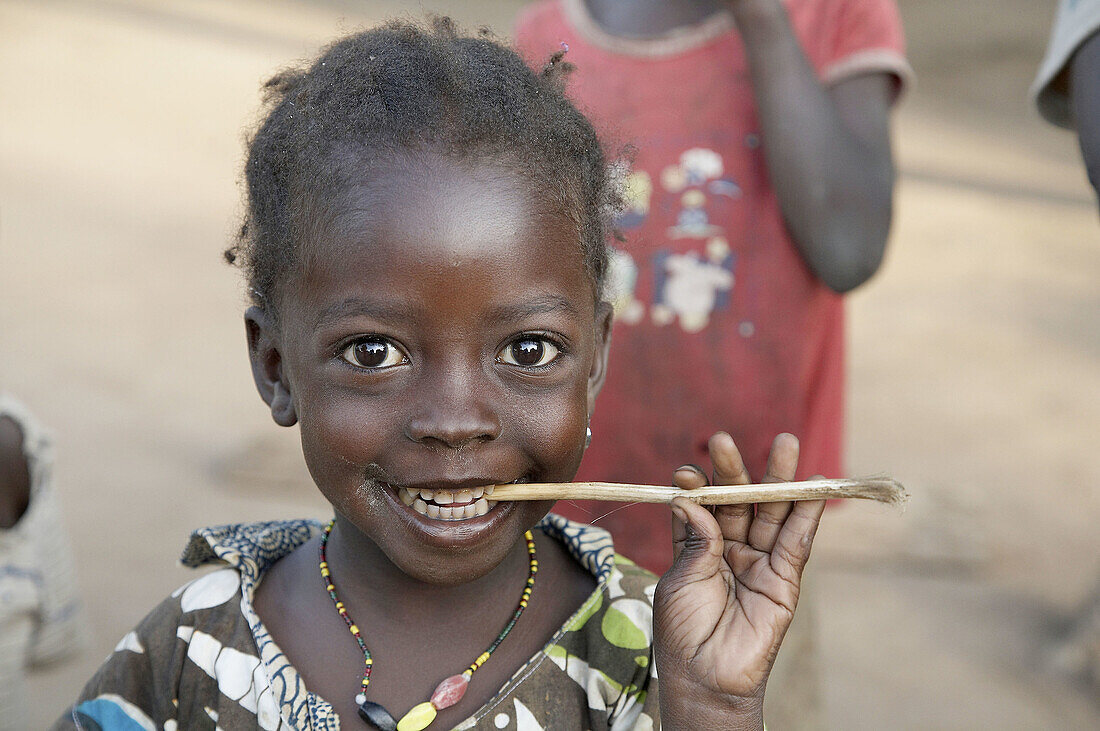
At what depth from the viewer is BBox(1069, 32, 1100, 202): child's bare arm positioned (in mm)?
1336

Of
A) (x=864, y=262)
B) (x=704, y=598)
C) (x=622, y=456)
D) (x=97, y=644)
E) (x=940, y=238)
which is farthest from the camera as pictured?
(x=940, y=238)

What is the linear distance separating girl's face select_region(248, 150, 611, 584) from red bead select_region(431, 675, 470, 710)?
15cm

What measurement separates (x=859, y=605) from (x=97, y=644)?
2358mm

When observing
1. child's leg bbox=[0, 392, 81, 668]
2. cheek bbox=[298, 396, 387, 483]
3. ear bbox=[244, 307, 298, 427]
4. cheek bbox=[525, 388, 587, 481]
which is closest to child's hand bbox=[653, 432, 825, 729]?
cheek bbox=[525, 388, 587, 481]

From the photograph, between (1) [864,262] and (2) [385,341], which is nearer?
(2) [385,341]

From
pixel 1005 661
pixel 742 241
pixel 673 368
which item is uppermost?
pixel 742 241

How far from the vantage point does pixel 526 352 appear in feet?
3.82

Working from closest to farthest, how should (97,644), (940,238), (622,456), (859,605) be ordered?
(622,456) < (97,644) < (859,605) < (940,238)

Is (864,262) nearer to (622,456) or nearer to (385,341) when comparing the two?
(622,456)

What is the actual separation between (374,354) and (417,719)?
431 millimetres

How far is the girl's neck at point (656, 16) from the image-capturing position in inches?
69.3

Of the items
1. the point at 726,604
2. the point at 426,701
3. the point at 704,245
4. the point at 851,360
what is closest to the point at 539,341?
the point at 726,604

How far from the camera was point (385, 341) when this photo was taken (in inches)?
44.5

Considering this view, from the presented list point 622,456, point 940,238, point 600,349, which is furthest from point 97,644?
point 940,238
